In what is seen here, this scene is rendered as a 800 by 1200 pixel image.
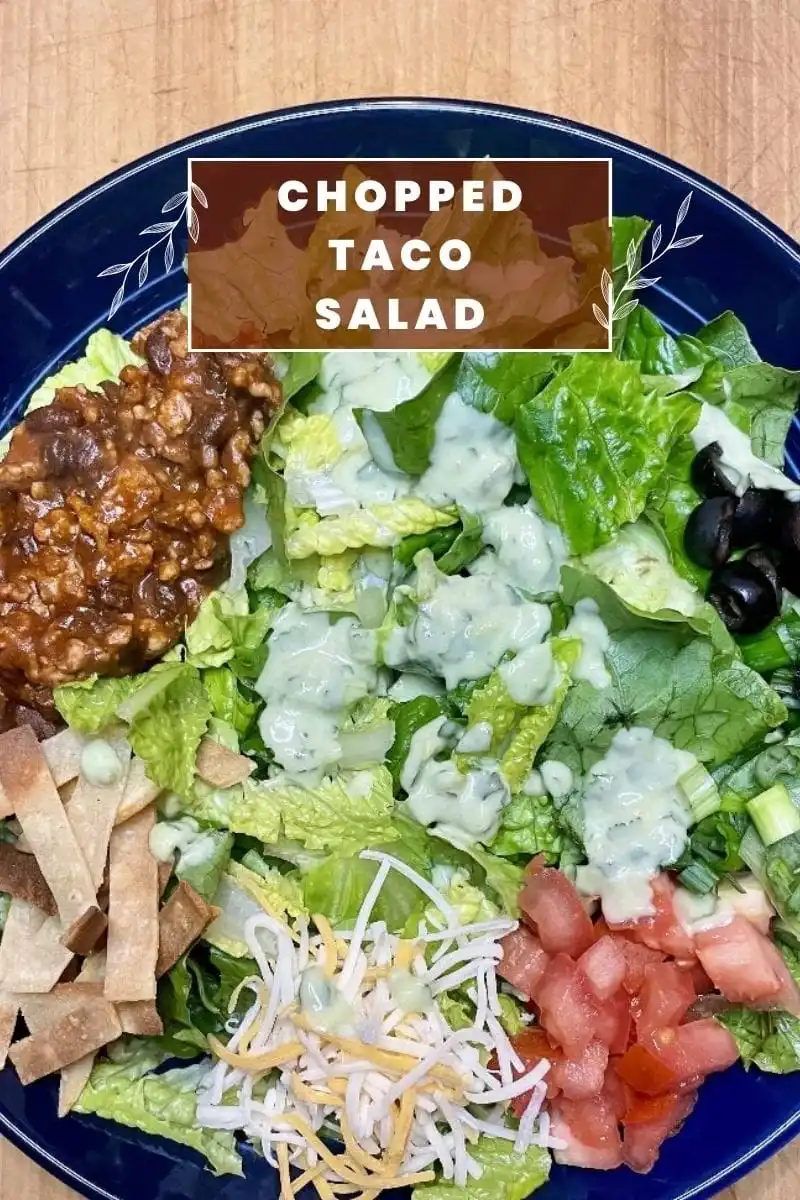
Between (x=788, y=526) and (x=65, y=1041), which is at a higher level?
(x=788, y=526)

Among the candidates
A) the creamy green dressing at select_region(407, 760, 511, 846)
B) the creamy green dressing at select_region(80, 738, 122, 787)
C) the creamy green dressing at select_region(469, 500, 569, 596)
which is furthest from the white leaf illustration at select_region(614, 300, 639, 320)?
the creamy green dressing at select_region(80, 738, 122, 787)

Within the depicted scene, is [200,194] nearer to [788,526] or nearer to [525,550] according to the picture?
[525,550]

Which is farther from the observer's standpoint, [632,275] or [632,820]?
[632,275]

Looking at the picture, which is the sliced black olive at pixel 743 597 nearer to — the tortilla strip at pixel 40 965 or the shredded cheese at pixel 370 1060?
the shredded cheese at pixel 370 1060

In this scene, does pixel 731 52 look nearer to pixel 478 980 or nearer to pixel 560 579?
pixel 560 579

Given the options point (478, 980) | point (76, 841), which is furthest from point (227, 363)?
point (478, 980)

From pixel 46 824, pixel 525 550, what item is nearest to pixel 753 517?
pixel 525 550
